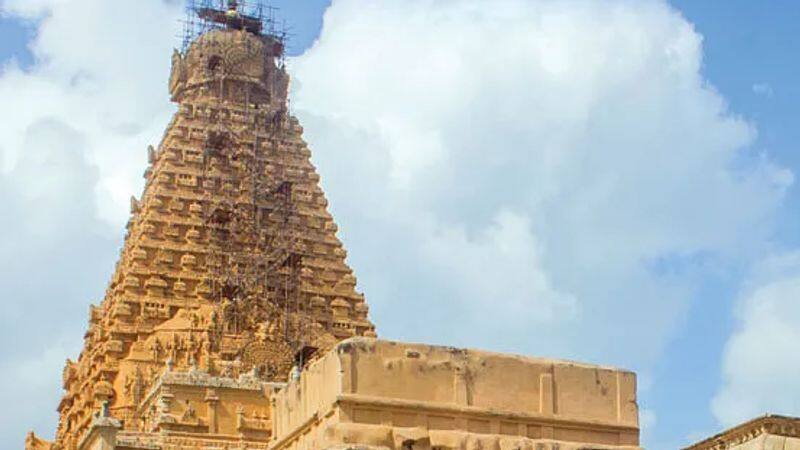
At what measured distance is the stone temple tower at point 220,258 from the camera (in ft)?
169

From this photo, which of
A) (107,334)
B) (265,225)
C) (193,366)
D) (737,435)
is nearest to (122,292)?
(107,334)

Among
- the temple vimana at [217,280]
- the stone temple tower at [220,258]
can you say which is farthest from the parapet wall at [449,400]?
the stone temple tower at [220,258]

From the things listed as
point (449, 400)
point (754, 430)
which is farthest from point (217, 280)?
point (449, 400)

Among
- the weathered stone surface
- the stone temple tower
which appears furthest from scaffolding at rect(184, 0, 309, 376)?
the weathered stone surface

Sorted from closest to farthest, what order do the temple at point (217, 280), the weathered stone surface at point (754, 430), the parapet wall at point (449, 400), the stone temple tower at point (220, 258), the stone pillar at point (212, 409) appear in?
1. the parapet wall at point (449, 400)
2. the weathered stone surface at point (754, 430)
3. the stone pillar at point (212, 409)
4. the temple at point (217, 280)
5. the stone temple tower at point (220, 258)

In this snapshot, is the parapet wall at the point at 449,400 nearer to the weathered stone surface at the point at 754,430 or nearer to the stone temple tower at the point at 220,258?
the weathered stone surface at the point at 754,430

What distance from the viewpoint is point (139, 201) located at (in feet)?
198

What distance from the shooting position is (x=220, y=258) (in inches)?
2169

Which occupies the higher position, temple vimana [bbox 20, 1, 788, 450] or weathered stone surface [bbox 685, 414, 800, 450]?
temple vimana [bbox 20, 1, 788, 450]

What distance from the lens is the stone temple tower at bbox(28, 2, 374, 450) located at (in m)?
51.6

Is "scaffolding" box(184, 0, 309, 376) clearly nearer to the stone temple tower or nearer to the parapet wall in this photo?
the stone temple tower

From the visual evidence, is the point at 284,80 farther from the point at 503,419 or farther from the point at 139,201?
the point at 503,419

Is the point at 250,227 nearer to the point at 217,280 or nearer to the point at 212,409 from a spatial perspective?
the point at 217,280

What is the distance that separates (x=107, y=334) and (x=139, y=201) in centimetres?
828
